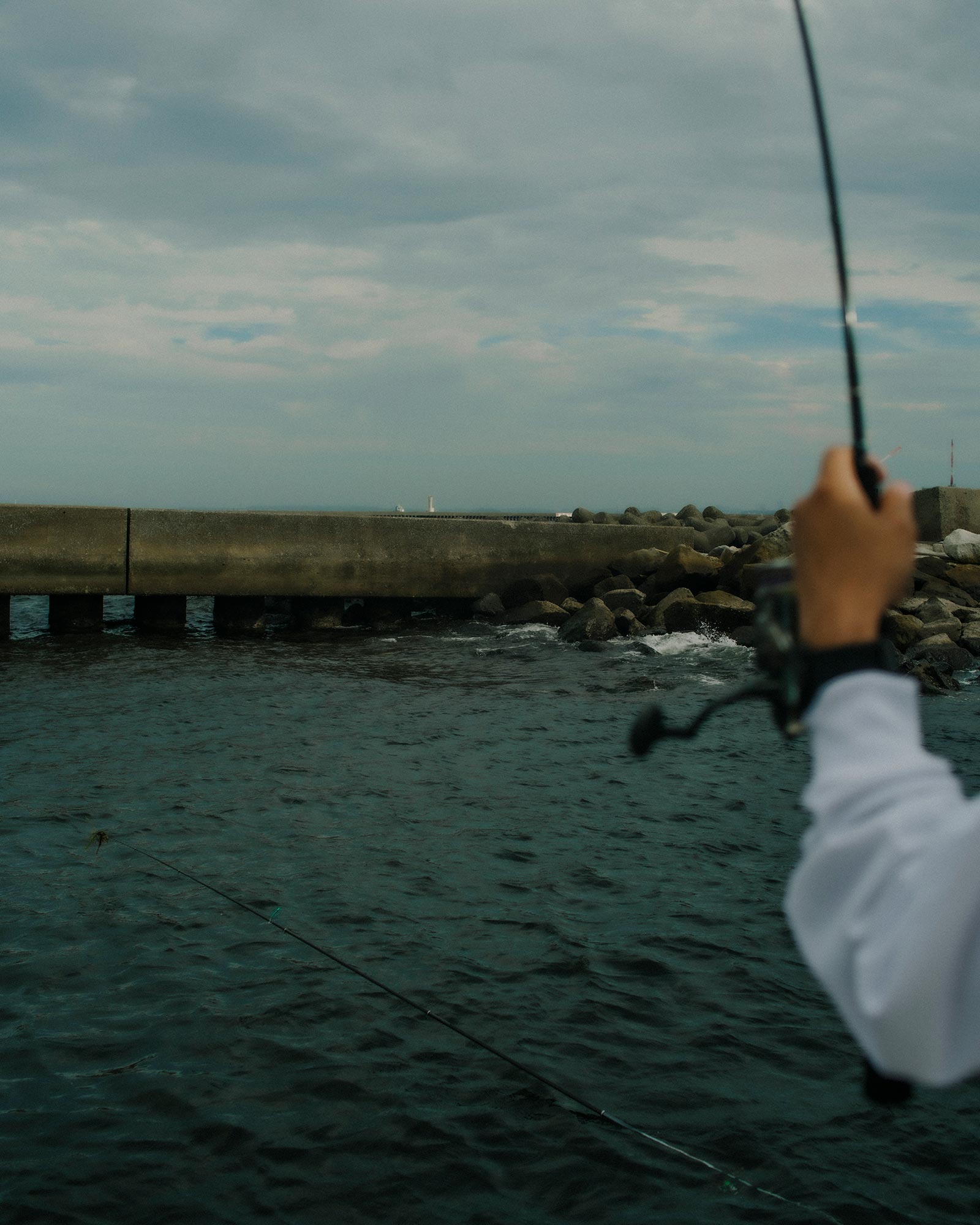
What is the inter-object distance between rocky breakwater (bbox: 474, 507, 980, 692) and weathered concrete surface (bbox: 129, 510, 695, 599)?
37 centimetres

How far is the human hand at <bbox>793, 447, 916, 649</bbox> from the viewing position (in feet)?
3.52

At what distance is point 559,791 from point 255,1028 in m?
3.53

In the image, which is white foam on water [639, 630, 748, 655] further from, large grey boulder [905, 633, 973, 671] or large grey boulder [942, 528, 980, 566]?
large grey boulder [942, 528, 980, 566]

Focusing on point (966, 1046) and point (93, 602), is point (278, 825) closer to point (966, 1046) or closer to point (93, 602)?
point (966, 1046)

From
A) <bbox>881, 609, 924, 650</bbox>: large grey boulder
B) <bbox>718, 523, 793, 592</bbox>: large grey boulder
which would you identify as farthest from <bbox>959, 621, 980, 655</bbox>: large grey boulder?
<bbox>718, 523, 793, 592</bbox>: large grey boulder

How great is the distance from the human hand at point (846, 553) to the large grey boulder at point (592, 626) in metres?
13.2

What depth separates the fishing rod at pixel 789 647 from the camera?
44.9 inches

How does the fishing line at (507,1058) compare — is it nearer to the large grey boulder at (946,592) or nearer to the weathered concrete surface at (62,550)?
the weathered concrete surface at (62,550)

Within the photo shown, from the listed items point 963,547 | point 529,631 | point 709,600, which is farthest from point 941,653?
point 529,631

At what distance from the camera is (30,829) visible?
625 cm

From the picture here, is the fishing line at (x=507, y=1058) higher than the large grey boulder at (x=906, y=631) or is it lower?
lower

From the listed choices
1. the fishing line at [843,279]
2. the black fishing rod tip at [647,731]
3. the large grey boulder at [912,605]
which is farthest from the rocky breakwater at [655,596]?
the black fishing rod tip at [647,731]

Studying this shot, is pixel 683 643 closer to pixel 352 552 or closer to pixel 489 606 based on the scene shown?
pixel 489 606

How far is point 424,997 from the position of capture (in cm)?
431
